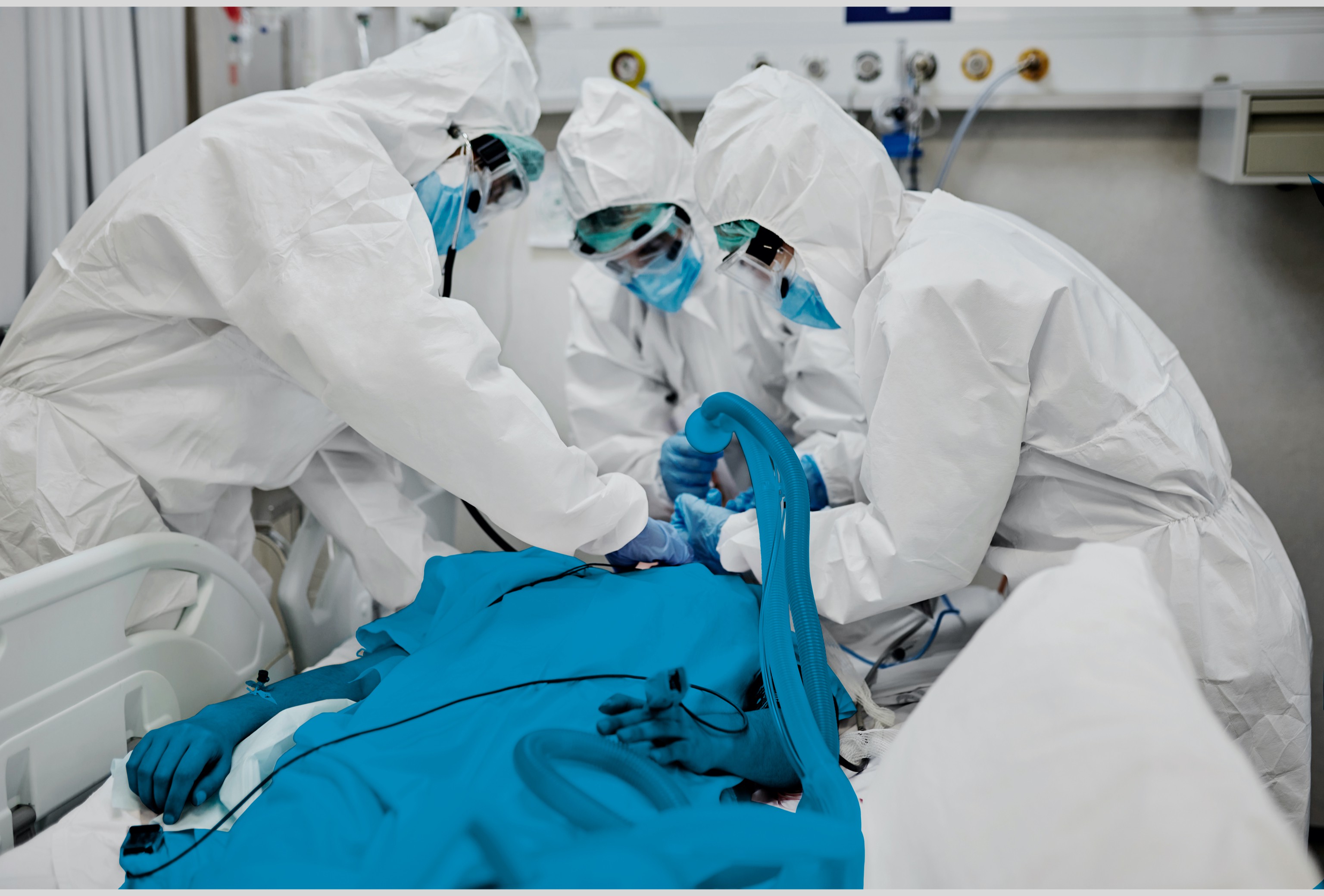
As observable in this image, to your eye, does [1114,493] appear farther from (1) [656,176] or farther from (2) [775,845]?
(1) [656,176]

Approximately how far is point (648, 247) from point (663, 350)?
339 millimetres

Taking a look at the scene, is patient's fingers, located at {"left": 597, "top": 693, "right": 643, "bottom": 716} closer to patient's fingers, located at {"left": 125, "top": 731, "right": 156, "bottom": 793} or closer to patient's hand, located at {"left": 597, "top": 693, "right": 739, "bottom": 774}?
patient's hand, located at {"left": 597, "top": 693, "right": 739, "bottom": 774}

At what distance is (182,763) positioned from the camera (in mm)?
1040

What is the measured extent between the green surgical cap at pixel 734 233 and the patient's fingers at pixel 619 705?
2.51ft

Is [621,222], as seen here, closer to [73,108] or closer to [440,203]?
[440,203]

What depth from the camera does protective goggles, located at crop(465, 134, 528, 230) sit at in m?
1.59

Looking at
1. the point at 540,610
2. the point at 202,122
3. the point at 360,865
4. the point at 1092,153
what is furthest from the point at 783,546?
the point at 1092,153

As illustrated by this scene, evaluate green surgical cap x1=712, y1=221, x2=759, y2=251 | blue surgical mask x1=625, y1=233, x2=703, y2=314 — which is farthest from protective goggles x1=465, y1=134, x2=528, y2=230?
green surgical cap x1=712, y1=221, x2=759, y2=251

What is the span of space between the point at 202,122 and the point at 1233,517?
5.18ft

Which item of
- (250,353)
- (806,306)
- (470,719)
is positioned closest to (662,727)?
(470,719)

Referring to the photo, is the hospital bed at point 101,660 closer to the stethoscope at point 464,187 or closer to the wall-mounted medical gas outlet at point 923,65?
the stethoscope at point 464,187

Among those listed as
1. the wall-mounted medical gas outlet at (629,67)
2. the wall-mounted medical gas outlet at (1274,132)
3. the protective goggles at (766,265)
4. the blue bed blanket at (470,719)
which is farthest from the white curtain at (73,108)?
the wall-mounted medical gas outlet at (1274,132)

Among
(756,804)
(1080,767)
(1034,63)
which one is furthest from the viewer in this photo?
(1034,63)

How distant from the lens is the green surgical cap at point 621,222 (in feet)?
5.95
